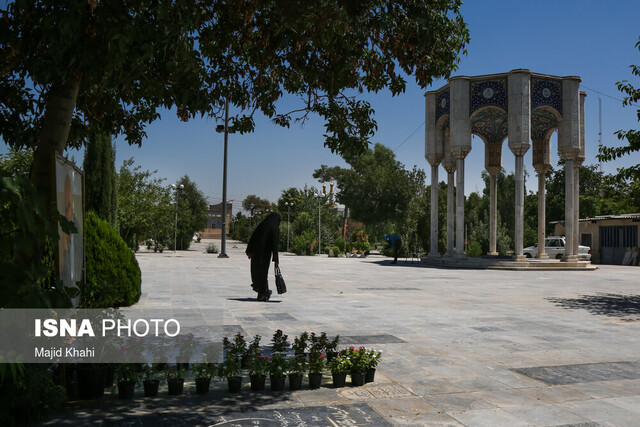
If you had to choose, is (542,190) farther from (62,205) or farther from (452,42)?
(62,205)

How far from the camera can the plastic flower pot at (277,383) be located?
4738 millimetres

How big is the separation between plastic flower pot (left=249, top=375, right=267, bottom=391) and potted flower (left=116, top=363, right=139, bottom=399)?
3.31ft

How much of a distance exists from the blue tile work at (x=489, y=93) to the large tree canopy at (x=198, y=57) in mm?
20825

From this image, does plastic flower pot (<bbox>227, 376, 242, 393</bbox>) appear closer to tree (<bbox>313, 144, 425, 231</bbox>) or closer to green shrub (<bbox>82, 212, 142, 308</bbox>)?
green shrub (<bbox>82, 212, 142, 308</bbox>)

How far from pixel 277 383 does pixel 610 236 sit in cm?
3517

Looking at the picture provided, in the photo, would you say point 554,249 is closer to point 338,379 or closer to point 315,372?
point 338,379

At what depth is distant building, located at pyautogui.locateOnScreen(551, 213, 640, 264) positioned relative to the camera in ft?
106

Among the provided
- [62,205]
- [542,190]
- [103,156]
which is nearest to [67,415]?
[62,205]

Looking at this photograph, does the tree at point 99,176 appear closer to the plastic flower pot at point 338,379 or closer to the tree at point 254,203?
the plastic flower pot at point 338,379

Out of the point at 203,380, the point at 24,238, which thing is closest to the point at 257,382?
the point at 203,380

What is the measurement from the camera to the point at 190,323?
7.95 meters

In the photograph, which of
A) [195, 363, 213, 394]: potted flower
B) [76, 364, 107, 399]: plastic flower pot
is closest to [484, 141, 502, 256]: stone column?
[195, 363, 213, 394]: potted flower

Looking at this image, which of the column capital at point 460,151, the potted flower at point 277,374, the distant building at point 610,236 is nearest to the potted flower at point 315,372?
the potted flower at point 277,374

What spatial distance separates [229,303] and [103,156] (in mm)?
14343
